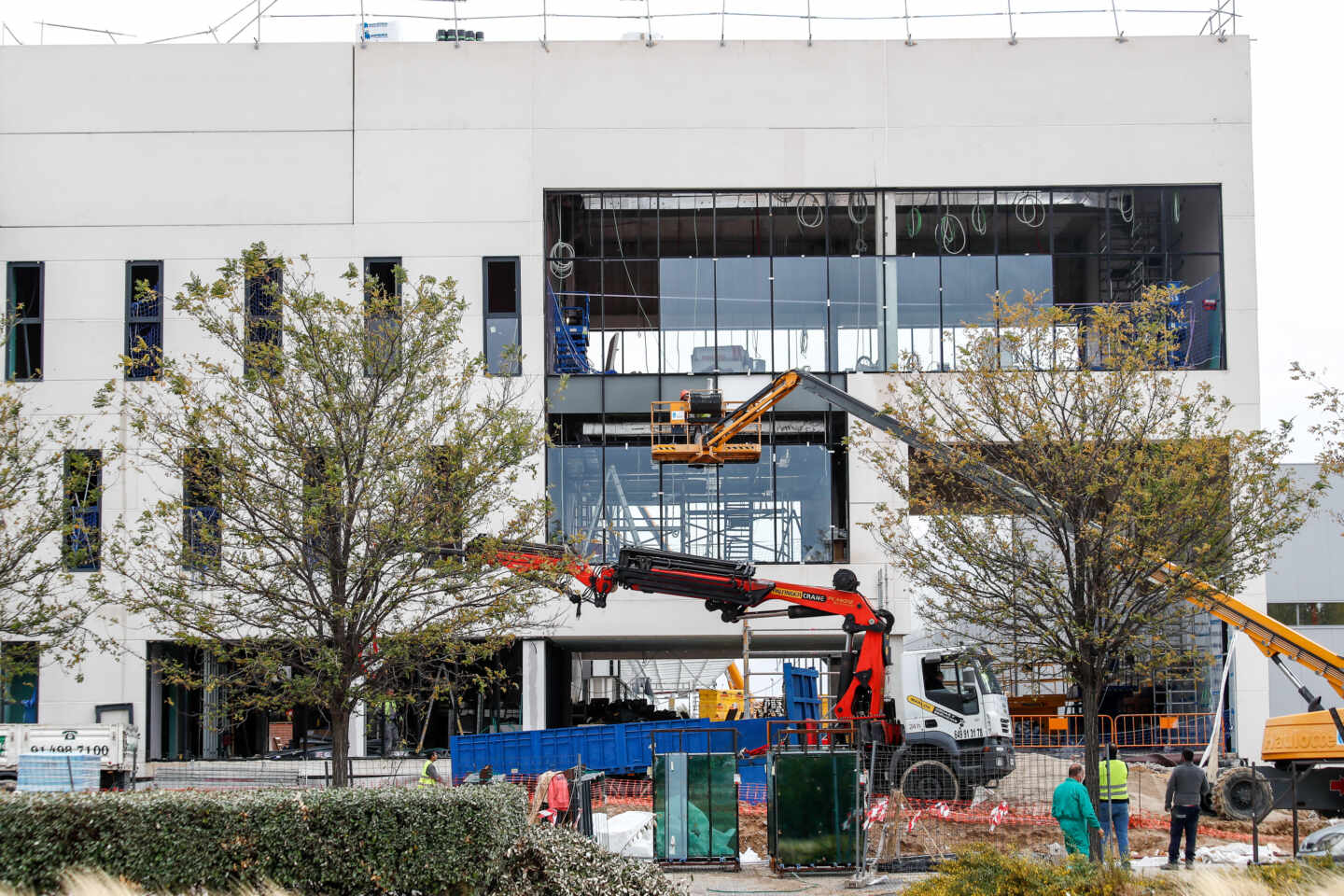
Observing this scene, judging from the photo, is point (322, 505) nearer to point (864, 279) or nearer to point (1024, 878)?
point (1024, 878)

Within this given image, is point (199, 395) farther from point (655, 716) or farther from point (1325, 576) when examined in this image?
point (1325, 576)

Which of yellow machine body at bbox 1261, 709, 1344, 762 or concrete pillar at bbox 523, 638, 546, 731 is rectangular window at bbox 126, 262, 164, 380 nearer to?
concrete pillar at bbox 523, 638, 546, 731

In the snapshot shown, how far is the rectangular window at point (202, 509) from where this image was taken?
59.8 ft

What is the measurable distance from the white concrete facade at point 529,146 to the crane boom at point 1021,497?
5.24 metres

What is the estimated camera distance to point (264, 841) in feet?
45.4

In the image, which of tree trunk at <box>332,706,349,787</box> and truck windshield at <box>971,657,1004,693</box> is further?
truck windshield at <box>971,657,1004,693</box>

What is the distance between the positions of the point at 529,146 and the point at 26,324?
41.7 ft

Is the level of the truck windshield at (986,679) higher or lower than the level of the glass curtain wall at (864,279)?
lower

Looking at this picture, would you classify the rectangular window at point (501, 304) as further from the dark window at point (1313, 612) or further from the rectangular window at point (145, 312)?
the dark window at point (1313, 612)

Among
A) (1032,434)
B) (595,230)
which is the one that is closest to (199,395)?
(1032,434)

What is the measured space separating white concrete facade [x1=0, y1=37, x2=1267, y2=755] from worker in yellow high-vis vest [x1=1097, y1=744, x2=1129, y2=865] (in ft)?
47.2

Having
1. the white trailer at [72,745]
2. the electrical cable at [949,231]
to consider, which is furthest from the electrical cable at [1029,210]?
the white trailer at [72,745]

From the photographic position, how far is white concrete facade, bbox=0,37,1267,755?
113 ft

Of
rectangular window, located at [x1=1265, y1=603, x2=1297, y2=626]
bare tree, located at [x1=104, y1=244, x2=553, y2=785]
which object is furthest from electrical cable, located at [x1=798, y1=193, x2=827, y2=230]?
rectangular window, located at [x1=1265, y1=603, x2=1297, y2=626]
